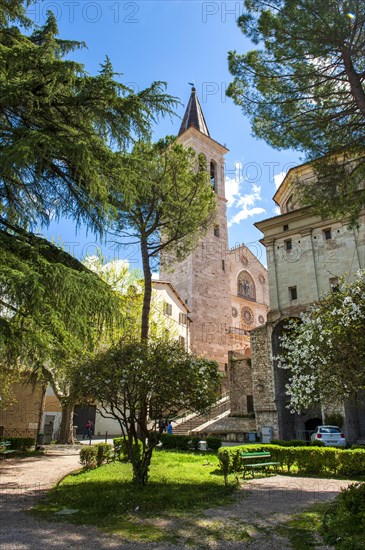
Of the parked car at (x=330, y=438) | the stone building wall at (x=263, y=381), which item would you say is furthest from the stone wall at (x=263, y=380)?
the parked car at (x=330, y=438)

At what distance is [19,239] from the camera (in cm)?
656

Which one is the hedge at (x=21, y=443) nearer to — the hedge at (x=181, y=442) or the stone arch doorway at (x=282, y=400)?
the hedge at (x=181, y=442)

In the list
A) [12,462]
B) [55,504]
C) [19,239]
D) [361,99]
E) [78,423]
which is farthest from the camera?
[78,423]

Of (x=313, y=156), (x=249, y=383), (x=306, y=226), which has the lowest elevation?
(x=249, y=383)

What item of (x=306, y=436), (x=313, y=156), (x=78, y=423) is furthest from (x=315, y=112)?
(x=78, y=423)

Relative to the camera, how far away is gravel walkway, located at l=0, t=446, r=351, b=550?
4859 millimetres

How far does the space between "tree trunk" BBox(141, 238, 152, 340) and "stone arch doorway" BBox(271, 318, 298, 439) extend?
32.3ft

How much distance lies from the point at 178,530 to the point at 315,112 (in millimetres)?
9604

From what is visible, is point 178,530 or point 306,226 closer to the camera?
point 178,530

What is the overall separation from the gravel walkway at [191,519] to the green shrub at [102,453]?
1.18 meters

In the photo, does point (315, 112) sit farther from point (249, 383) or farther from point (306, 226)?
point (249, 383)

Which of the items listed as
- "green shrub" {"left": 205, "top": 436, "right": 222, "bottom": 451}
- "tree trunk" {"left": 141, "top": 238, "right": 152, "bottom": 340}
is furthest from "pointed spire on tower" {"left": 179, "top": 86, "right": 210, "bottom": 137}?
"green shrub" {"left": 205, "top": 436, "right": 222, "bottom": 451}

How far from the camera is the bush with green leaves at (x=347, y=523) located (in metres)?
4.54

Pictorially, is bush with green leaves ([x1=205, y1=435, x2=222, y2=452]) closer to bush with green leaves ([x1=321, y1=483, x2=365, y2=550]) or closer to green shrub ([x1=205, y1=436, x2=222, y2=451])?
green shrub ([x1=205, y1=436, x2=222, y2=451])
